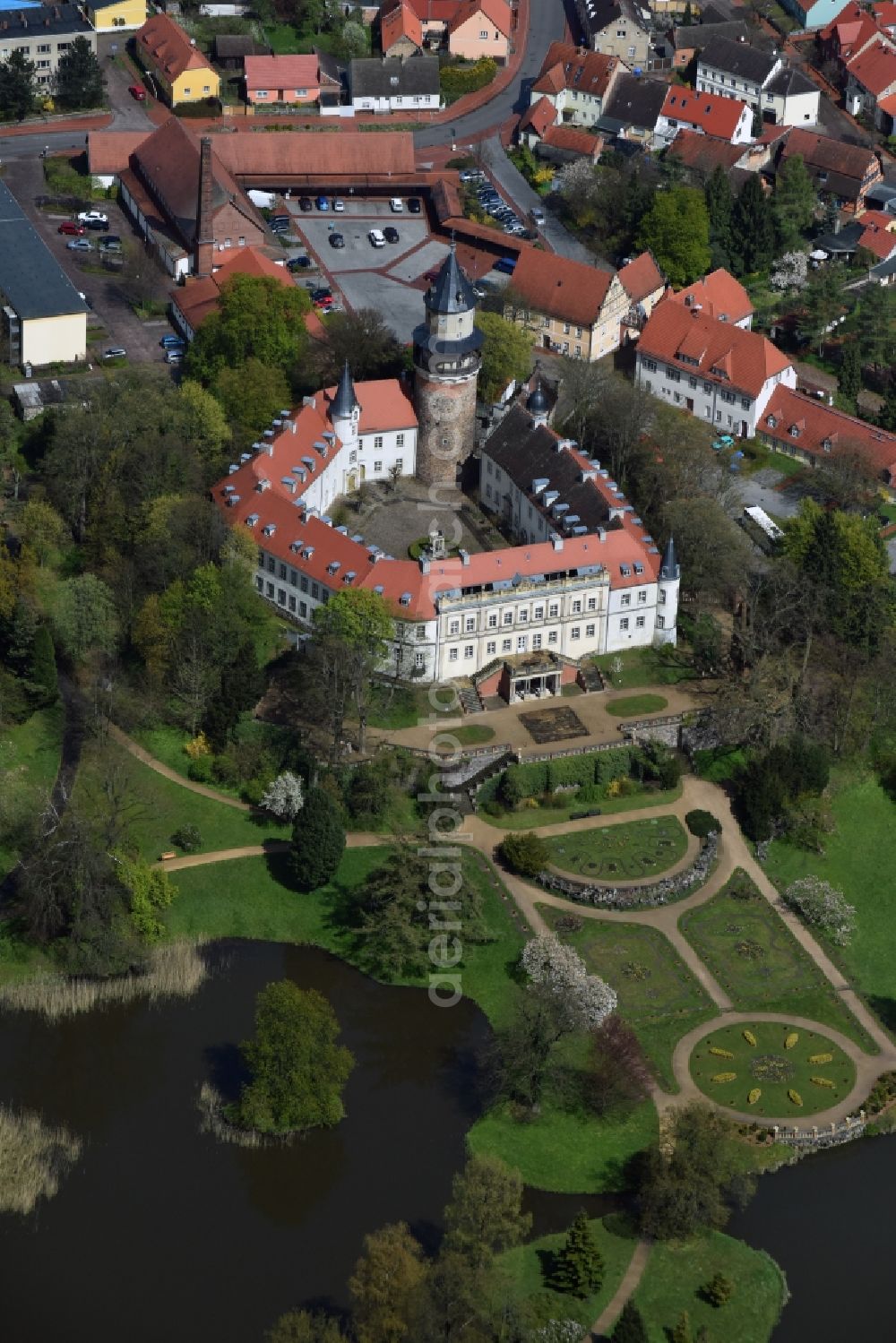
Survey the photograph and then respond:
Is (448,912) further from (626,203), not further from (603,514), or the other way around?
(626,203)

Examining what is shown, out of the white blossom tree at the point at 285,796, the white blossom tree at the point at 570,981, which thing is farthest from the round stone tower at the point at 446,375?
the white blossom tree at the point at 570,981

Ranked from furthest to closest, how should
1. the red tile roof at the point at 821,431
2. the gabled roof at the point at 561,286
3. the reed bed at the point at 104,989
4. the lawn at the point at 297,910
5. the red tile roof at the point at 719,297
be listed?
the red tile roof at the point at 719,297
the gabled roof at the point at 561,286
the red tile roof at the point at 821,431
the lawn at the point at 297,910
the reed bed at the point at 104,989

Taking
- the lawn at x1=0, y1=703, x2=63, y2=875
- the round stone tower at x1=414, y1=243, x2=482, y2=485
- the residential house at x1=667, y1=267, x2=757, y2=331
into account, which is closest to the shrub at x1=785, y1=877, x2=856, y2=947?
the round stone tower at x1=414, y1=243, x2=482, y2=485

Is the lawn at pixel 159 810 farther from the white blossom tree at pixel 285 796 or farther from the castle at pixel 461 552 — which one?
the castle at pixel 461 552

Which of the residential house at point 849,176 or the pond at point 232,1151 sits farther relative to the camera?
the residential house at point 849,176

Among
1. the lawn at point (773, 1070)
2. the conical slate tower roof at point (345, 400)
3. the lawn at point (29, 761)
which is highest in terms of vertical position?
the conical slate tower roof at point (345, 400)

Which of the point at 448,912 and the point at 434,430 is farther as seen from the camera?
the point at 434,430

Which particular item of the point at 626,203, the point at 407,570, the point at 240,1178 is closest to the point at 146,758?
the point at 407,570
